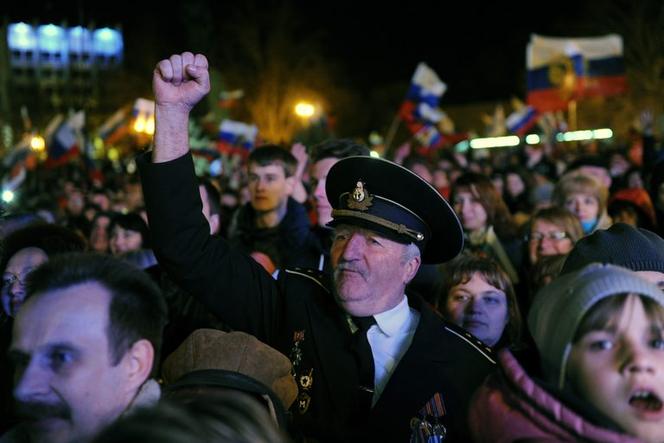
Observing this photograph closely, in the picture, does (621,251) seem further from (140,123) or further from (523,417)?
(140,123)

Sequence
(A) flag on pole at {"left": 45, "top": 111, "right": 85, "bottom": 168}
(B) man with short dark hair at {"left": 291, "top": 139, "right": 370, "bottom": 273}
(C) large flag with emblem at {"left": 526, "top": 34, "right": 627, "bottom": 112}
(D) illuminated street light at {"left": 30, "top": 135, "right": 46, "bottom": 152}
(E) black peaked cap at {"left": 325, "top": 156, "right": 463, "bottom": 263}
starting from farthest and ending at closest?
(D) illuminated street light at {"left": 30, "top": 135, "right": 46, "bottom": 152} → (A) flag on pole at {"left": 45, "top": 111, "right": 85, "bottom": 168} → (C) large flag with emblem at {"left": 526, "top": 34, "right": 627, "bottom": 112} → (B) man with short dark hair at {"left": 291, "top": 139, "right": 370, "bottom": 273} → (E) black peaked cap at {"left": 325, "top": 156, "right": 463, "bottom": 263}

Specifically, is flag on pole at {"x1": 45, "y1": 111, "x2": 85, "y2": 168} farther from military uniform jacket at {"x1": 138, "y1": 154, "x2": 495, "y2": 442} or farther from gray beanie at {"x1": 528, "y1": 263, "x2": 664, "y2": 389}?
gray beanie at {"x1": 528, "y1": 263, "x2": 664, "y2": 389}

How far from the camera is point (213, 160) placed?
19.8 metres

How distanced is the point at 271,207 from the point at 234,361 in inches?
141

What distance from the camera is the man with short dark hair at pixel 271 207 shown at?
610cm

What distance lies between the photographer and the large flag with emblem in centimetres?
1758

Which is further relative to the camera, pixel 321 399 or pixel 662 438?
pixel 321 399

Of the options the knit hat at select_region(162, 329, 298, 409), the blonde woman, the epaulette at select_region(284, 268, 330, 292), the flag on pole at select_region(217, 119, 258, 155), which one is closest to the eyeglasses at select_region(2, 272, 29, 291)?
the epaulette at select_region(284, 268, 330, 292)

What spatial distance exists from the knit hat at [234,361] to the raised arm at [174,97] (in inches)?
27.9

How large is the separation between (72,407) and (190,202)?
116cm

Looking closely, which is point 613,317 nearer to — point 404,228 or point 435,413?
point 435,413

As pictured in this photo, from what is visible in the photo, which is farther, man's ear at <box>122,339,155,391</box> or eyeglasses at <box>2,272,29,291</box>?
eyeglasses at <box>2,272,29,291</box>

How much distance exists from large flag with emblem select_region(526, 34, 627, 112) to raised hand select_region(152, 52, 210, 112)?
15.3m

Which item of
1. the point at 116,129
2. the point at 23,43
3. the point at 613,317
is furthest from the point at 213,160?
the point at 23,43
